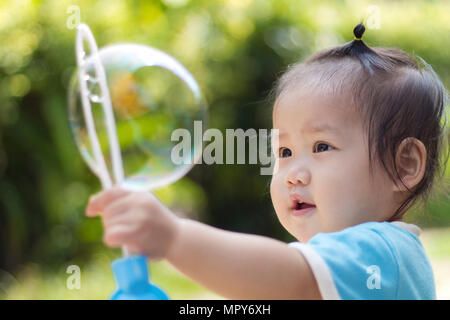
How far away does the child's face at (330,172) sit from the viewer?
0.98 metres

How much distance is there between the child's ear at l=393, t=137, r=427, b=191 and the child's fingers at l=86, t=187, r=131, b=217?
1.70 feet

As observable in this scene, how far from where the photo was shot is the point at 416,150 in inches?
41.3

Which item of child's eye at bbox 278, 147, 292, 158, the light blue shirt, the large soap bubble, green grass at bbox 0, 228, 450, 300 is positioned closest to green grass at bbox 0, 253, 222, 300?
green grass at bbox 0, 228, 450, 300

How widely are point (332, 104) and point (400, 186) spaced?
185mm

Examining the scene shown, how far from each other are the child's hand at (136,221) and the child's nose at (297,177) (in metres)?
0.31

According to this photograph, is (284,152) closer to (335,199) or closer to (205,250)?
(335,199)

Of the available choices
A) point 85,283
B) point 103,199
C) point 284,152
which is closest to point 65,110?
point 85,283

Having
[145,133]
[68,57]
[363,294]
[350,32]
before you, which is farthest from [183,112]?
[350,32]

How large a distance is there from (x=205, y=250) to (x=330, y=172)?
1.01 ft

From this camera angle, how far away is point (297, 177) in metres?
1.00

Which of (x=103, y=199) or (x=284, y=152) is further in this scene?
(x=284, y=152)

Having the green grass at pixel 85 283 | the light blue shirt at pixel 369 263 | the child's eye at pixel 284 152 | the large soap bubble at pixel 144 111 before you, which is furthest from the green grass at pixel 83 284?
the light blue shirt at pixel 369 263

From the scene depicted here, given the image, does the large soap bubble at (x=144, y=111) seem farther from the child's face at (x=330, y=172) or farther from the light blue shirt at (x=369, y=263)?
the light blue shirt at (x=369, y=263)
